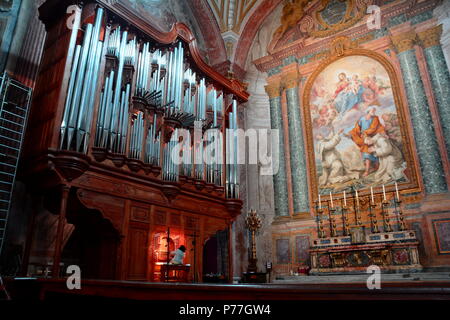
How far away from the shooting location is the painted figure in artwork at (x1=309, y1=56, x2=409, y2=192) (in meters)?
9.94

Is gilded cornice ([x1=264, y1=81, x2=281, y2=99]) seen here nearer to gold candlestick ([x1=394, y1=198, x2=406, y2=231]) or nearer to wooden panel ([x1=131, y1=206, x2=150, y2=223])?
gold candlestick ([x1=394, y1=198, x2=406, y2=231])

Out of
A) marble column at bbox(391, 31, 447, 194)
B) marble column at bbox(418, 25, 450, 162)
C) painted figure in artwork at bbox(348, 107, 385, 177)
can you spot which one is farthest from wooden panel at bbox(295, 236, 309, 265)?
marble column at bbox(418, 25, 450, 162)

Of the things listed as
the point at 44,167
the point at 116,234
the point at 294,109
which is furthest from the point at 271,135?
the point at 44,167

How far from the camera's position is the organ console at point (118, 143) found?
634 centimetres

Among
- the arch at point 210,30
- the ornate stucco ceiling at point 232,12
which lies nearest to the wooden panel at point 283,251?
the arch at point 210,30

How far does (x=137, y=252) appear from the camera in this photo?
23.3ft

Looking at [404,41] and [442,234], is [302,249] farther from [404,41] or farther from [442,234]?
[404,41]

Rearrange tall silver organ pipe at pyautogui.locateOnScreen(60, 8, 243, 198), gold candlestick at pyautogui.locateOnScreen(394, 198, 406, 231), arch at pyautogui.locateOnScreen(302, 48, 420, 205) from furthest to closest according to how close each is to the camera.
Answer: arch at pyautogui.locateOnScreen(302, 48, 420, 205) → gold candlestick at pyautogui.locateOnScreen(394, 198, 406, 231) → tall silver organ pipe at pyautogui.locateOnScreen(60, 8, 243, 198)

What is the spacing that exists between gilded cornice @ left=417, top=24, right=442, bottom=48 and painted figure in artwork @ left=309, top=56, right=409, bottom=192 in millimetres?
1276

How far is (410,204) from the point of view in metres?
9.20

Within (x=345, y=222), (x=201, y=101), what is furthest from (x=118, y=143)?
(x=345, y=222)

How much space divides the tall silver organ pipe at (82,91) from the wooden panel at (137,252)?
6.55 ft
